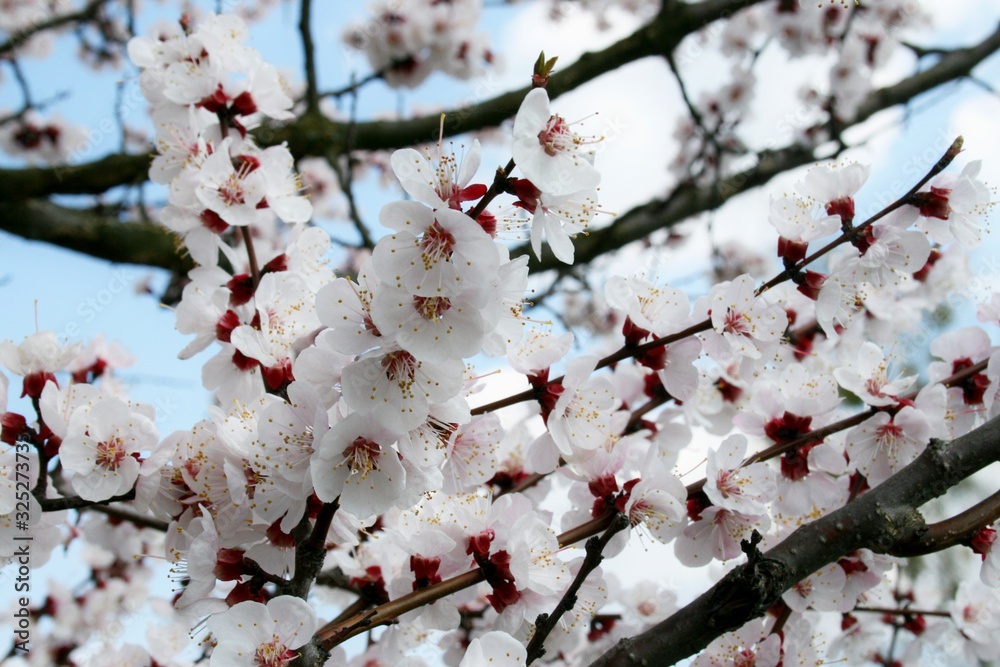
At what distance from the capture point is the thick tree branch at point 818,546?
1236 millimetres

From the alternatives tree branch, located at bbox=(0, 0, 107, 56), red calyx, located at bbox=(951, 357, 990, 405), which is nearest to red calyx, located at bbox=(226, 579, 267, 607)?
red calyx, located at bbox=(951, 357, 990, 405)

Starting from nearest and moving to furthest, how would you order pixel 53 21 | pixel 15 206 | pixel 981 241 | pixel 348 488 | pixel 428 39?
pixel 348 488
pixel 981 241
pixel 15 206
pixel 53 21
pixel 428 39

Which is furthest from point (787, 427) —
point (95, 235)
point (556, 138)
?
point (95, 235)

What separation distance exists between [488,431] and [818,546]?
636 mm

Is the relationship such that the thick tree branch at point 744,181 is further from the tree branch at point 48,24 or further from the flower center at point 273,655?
the tree branch at point 48,24

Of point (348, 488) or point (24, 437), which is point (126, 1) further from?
point (348, 488)

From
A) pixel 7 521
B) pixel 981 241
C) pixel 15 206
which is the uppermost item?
pixel 981 241

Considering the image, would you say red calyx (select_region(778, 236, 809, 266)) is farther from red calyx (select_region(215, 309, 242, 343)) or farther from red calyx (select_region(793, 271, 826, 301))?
red calyx (select_region(215, 309, 242, 343))

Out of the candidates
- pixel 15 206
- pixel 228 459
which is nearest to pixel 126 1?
pixel 15 206

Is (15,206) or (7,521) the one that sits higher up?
(7,521)

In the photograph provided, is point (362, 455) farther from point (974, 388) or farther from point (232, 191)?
point (974, 388)

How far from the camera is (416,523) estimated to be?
5.01ft

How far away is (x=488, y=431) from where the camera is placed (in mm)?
1485

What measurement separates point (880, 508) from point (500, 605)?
2.38ft
